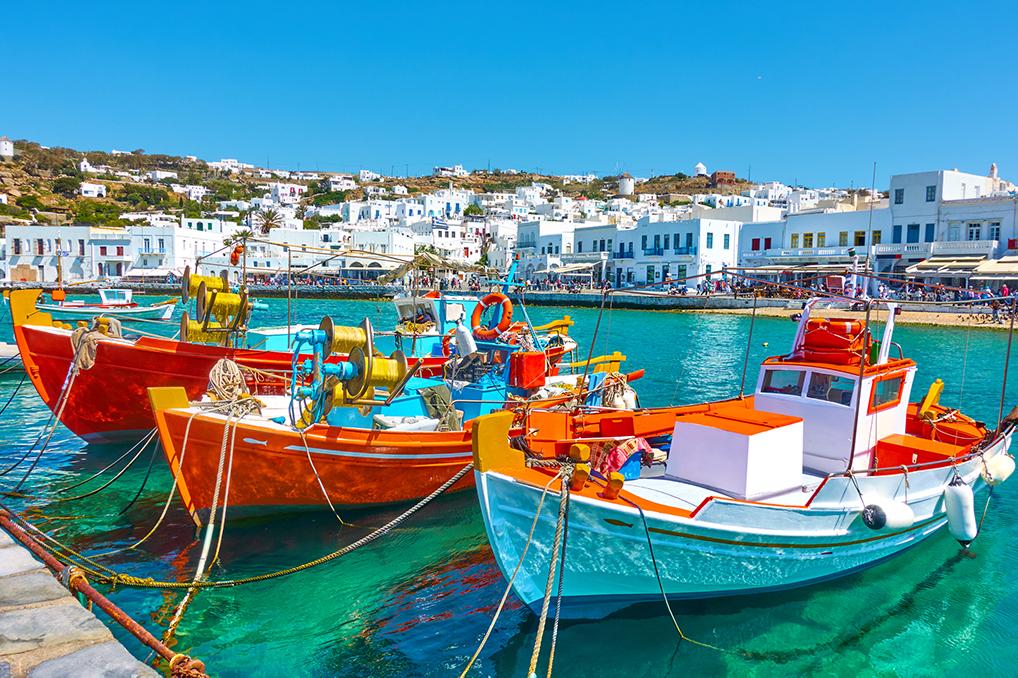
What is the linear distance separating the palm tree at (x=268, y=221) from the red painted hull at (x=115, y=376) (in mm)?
78896

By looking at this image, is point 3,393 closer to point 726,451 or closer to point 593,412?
point 593,412

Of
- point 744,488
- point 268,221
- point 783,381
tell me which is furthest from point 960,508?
point 268,221

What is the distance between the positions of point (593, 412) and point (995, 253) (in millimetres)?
48697

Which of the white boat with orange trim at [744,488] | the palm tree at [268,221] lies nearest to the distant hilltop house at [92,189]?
the palm tree at [268,221]

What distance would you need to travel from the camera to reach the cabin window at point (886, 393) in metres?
9.16

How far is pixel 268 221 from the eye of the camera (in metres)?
95.9

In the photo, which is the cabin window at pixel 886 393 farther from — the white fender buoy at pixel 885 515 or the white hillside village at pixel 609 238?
the white hillside village at pixel 609 238

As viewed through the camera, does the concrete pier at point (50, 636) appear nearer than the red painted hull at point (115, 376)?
Yes

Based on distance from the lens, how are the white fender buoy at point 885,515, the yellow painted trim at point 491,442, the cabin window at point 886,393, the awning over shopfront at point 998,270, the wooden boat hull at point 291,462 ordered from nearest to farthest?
the yellow painted trim at point 491,442, the white fender buoy at point 885,515, the cabin window at point 886,393, the wooden boat hull at point 291,462, the awning over shopfront at point 998,270

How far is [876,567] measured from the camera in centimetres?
928

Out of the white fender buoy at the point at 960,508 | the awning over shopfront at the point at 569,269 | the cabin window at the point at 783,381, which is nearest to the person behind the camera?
the white fender buoy at the point at 960,508

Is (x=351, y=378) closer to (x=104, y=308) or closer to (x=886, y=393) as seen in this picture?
(x=886, y=393)

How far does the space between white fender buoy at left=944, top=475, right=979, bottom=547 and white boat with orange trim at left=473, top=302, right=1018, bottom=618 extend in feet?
0.06

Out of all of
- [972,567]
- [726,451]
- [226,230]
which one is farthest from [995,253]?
[226,230]
